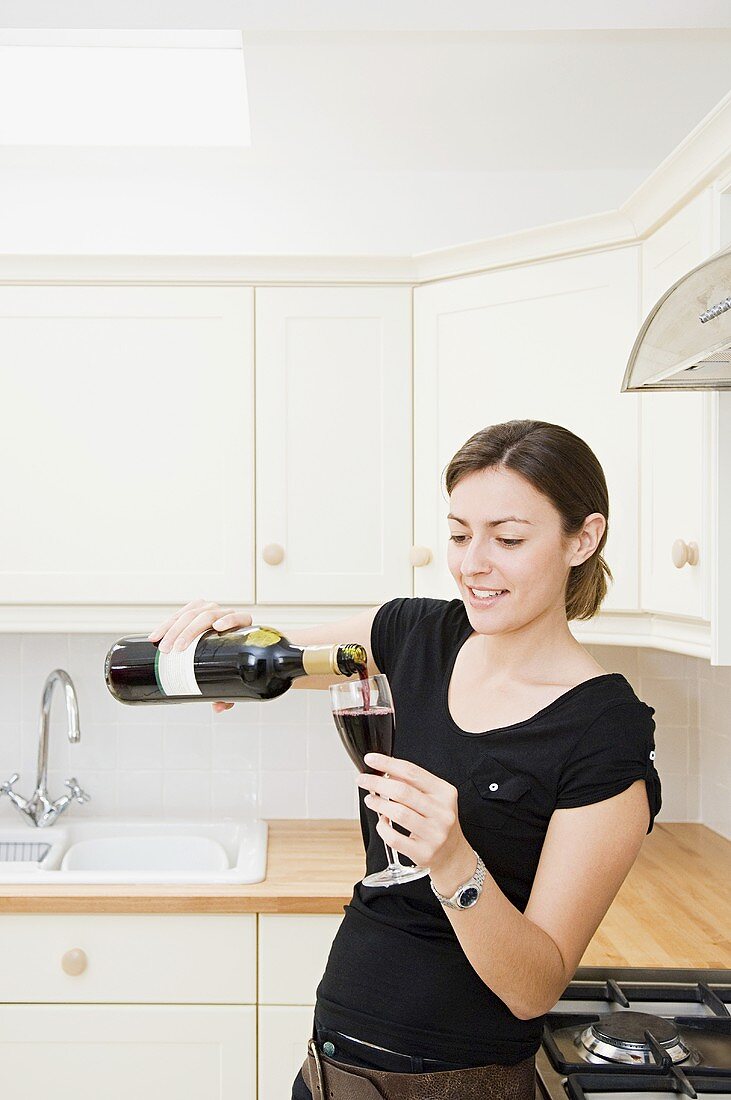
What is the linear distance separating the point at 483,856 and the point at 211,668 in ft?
1.35

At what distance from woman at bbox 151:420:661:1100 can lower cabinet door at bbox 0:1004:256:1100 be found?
2.60ft

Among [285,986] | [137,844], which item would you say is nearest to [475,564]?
[285,986]

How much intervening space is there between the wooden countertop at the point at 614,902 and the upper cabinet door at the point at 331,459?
0.58 m

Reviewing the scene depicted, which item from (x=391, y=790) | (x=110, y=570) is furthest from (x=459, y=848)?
(x=110, y=570)

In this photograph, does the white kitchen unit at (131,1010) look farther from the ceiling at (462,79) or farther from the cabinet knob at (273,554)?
the ceiling at (462,79)

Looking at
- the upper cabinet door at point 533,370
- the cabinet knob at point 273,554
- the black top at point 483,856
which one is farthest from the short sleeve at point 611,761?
the cabinet knob at point 273,554

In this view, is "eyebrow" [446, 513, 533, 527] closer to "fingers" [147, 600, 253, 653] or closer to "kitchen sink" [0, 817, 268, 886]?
"fingers" [147, 600, 253, 653]

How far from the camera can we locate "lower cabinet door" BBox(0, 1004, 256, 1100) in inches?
82.3

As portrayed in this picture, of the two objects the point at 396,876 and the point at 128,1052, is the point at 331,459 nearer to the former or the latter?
the point at 128,1052

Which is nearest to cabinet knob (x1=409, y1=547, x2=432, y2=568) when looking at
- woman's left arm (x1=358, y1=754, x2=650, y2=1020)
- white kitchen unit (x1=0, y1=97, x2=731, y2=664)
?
white kitchen unit (x1=0, y1=97, x2=731, y2=664)

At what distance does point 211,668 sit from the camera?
1346mm

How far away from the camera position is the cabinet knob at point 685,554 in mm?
1732

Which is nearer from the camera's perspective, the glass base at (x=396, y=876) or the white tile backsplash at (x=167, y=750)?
the glass base at (x=396, y=876)

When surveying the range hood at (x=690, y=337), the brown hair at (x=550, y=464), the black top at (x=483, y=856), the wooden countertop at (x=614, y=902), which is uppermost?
the range hood at (x=690, y=337)
